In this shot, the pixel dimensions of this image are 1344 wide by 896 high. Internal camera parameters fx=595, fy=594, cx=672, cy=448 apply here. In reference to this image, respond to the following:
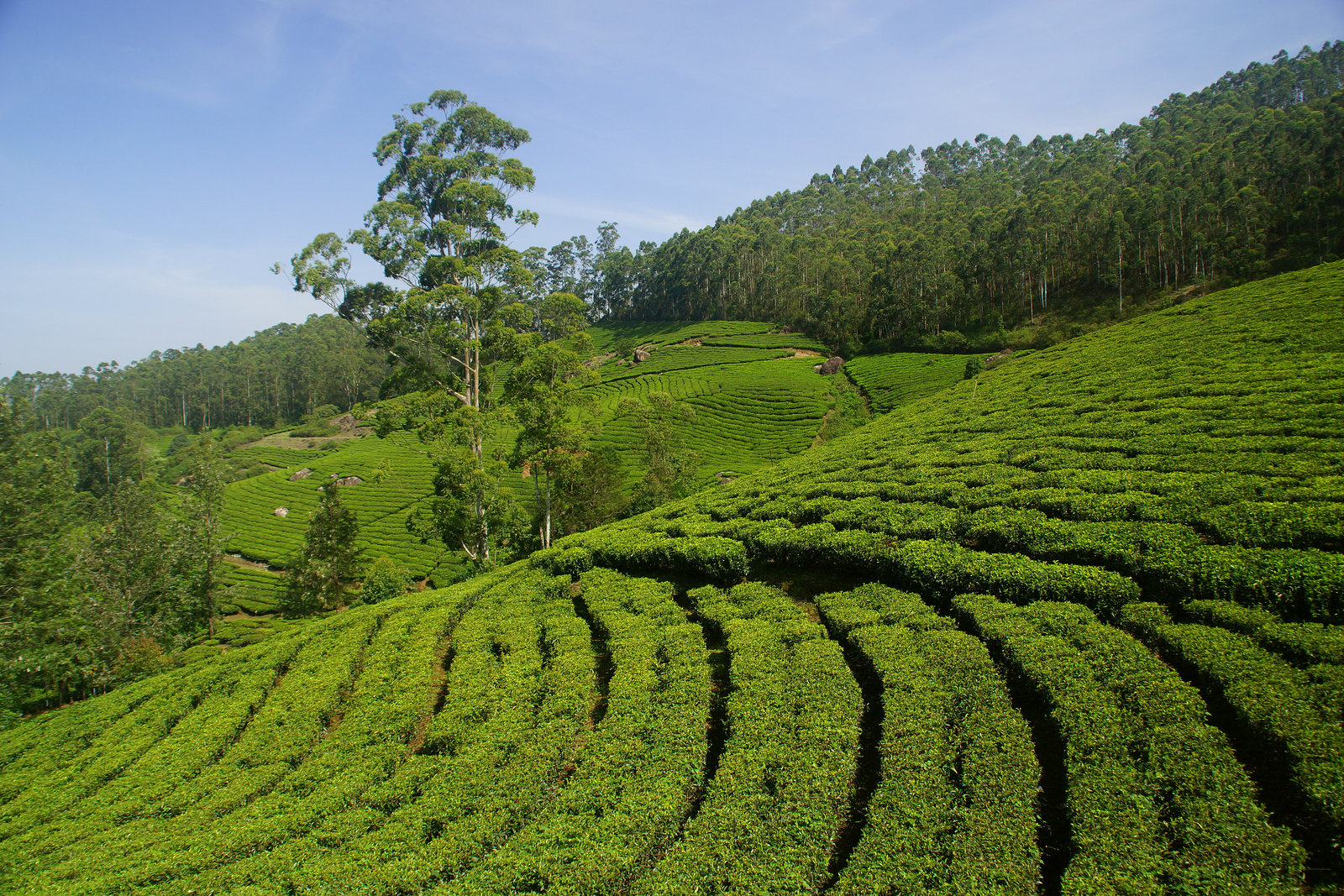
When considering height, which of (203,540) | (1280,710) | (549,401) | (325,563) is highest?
(549,401)

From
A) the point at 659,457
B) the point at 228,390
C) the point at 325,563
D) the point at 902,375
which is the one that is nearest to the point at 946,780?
the point at 659,457

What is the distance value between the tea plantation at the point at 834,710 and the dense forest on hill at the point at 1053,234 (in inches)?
2052

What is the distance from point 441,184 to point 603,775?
93.5 ft

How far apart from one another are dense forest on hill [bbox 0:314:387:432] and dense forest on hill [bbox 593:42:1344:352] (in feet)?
168

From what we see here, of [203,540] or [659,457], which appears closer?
[203,540]

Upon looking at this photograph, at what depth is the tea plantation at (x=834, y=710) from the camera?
6.41 m

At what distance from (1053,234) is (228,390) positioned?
5303 inches

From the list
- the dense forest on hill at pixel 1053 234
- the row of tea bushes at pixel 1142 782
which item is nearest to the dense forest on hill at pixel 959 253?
the dense forest on hill at pixel 1053 234

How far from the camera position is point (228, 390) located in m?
112

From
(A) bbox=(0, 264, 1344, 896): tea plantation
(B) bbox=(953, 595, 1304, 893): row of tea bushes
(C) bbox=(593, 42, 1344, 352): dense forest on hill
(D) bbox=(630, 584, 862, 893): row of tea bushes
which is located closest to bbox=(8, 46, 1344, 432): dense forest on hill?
(C) bbox=(593, 42, 1344, 352): dense forest on hill

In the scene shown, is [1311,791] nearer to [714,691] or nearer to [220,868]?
[714,691]

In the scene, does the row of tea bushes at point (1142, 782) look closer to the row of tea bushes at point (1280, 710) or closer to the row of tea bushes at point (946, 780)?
the row of tea bushes at point (1280, 710)

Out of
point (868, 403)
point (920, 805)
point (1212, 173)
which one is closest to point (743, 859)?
point (920, 805)

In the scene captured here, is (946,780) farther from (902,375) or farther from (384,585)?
(902,375)
